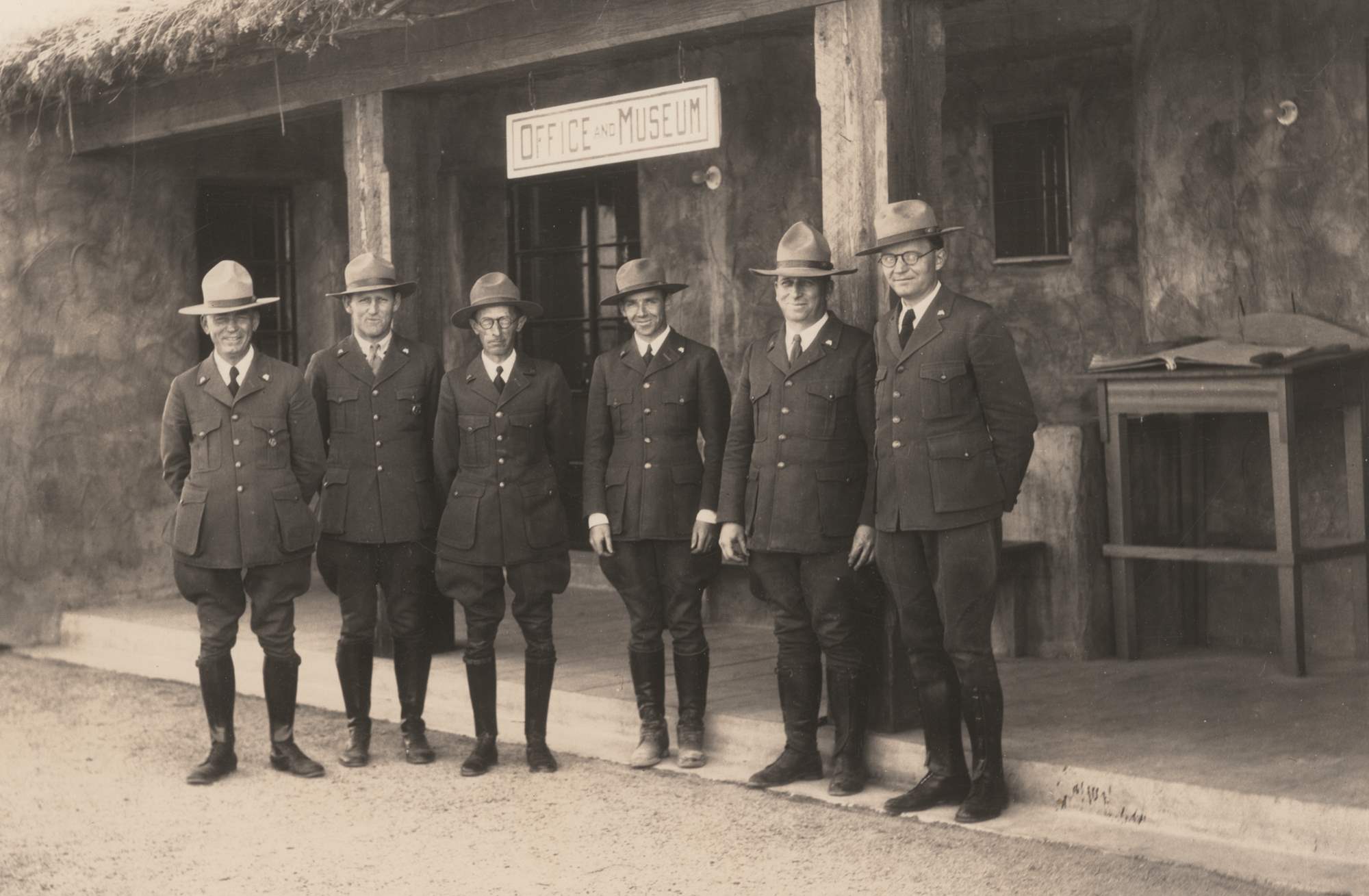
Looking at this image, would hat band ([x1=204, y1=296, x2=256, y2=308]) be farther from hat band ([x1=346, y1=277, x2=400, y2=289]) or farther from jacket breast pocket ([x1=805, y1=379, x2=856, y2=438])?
jacket breast pocket ([x1=805, y1=379, x2=856, y2=438])

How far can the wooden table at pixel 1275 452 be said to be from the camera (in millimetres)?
7289

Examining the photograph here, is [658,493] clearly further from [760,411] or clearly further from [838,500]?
[838,500]

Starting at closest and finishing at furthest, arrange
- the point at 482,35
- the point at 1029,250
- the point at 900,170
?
the point at 900,170
the point at 482,35
the point at 1029,250

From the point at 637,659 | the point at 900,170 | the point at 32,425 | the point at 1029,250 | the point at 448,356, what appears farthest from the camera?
the point at 448,356

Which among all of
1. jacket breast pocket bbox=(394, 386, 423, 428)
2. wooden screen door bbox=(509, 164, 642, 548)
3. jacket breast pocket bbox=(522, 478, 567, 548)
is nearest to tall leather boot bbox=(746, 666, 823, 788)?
jacket breast pocket bbox=(522, 478, 567, 548)

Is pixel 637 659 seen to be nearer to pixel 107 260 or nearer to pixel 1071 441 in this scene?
pixel 1071 441

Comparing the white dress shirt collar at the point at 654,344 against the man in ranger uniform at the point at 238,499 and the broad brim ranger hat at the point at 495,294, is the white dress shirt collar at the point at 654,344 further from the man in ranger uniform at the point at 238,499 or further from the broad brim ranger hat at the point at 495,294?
the man in ranger uniform at the point at 238,499

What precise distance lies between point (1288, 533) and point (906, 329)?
2.44 meters

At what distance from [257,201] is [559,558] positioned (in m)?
6.09

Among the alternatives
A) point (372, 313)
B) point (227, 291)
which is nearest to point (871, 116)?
point (372, 313)

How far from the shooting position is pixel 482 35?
7848mm

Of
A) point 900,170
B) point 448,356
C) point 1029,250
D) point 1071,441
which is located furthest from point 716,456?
point 448,356

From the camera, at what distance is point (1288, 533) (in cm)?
730

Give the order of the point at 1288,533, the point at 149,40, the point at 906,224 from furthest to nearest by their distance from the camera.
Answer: the point at 149,40 < the point at 1288,533 < the point at 906,224
